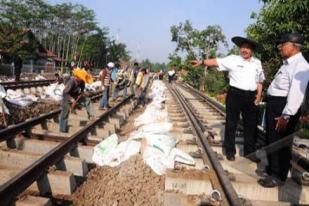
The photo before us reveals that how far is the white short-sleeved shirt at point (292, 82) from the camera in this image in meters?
5.32

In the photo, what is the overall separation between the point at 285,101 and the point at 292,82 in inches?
14.3

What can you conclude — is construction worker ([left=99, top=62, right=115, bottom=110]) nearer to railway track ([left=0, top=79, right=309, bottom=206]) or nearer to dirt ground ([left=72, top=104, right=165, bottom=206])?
railway track ([left=0, top=79, right=309, bottom=206])

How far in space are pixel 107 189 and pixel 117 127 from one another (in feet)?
19.2

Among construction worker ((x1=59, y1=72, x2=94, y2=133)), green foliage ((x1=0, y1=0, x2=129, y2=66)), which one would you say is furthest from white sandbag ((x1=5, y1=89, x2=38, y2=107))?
green foliage ((x1=0, y1=0, x2=129, y2=66))

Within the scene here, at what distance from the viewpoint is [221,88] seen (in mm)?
35688

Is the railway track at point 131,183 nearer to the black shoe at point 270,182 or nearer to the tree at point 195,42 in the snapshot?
the black shoe at point 270,182

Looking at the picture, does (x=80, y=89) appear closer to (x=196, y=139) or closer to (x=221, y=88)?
(x=196, y=139)

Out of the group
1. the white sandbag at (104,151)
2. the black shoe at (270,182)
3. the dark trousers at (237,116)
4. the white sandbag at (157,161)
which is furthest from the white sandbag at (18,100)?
the black shoe at (270,182)

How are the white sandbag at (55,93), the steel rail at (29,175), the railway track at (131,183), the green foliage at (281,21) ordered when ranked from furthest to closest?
the white sandbag at (55,93), the green foliage at (281,21), the railway track at (131,183), the steel rail at (29,175)

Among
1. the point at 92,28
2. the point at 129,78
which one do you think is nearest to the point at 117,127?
the point at 129,78

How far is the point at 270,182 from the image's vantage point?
17.8 feet

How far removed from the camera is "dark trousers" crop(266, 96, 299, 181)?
561 cm

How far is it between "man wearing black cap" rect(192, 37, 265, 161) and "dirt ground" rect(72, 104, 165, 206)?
4.71ft

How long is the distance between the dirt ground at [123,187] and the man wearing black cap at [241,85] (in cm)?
144
